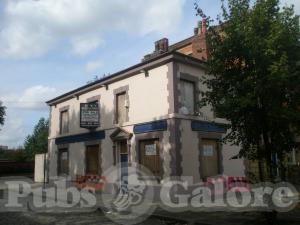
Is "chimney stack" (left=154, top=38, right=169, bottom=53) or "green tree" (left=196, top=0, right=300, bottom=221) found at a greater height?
"chimney stack" (left=154, top=38, right=169, bottom=53)

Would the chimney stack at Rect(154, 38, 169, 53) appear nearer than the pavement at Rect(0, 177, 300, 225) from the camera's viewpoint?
No

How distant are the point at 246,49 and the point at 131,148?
381 inches

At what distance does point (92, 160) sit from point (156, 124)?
6329 mm

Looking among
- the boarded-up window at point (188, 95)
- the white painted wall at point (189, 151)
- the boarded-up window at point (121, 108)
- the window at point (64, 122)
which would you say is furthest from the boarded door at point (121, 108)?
the window at point (64, 122)

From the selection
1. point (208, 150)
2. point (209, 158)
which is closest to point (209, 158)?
point (209, 158)

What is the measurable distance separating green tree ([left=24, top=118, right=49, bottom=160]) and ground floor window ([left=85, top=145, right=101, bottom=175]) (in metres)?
29.4

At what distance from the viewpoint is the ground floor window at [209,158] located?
17.1m

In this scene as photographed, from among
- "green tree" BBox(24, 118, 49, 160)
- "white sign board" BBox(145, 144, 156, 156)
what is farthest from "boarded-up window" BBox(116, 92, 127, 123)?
"green tree" BBox(24, 118, 49, 160)

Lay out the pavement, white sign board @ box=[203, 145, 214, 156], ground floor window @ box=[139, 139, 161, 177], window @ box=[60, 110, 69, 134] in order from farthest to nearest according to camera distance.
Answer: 1. window @ box=[60, 110, 69, 134]
2. white sign board @ box=[203, 145, 214, 156]
3. ground floor window @ box=[139, 139, 161, 177]
4. the pavement

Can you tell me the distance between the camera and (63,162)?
2459 centimetres

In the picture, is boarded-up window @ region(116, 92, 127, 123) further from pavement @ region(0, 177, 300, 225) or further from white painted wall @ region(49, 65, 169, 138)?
pavement @ region(0, 177, 300, 225)

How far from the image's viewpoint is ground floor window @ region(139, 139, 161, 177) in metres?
16.7

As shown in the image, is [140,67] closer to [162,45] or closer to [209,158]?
[209,158]

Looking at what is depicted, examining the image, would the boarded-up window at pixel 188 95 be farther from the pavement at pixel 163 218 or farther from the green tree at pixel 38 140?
the green tree at pixel 38 140
